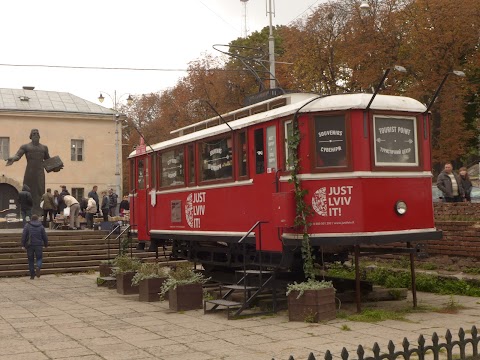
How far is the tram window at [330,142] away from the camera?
10109 mm

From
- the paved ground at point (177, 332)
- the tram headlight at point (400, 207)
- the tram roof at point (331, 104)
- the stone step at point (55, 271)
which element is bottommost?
the paved ground at point (177, 332)

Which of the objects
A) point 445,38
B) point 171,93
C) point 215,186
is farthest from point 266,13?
point 171,93

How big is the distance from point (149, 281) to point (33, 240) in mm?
6119

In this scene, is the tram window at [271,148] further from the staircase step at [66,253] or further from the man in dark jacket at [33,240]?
the man in dark jacket at [33,240]

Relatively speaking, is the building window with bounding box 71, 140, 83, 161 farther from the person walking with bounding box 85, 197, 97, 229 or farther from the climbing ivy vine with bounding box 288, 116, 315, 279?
the climbing ivy vine with bounding box 288, 116, 315, 279

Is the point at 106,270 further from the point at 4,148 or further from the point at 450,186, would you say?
the point at 4,148

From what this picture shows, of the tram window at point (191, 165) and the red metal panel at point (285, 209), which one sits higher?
the tram window at point (191, 165)

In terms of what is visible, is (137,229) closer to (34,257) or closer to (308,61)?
(34,257)

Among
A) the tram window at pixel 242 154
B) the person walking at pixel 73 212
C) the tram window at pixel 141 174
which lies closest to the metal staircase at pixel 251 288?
the tram window at pixel 242 154

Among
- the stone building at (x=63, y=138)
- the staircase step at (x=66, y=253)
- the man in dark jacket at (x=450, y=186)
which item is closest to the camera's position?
the man in dark jacket at (x=450, y=186)

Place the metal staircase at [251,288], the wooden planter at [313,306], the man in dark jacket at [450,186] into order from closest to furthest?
the wooden planter at [313,306], the metal staircase at [251,288], the man in dark jacket at [450,186]

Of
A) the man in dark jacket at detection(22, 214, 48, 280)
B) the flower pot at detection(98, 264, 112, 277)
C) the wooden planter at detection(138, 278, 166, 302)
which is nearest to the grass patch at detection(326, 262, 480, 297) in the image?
the wooden planter at detection(138, 278, 166, 302)

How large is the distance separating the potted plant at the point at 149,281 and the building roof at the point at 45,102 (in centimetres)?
3482

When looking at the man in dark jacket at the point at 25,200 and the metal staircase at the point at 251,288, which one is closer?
the metal staircase at the point at 251,288
